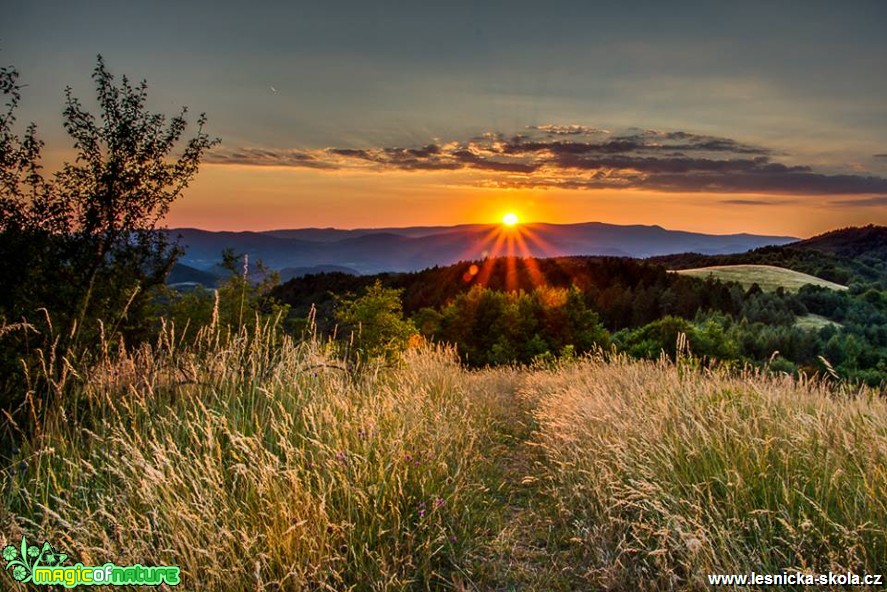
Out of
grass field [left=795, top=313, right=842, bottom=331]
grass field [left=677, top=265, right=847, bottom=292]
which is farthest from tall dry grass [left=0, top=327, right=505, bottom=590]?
grass field [left=677, top=265, right=847, bottom=292]

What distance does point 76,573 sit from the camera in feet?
10.1

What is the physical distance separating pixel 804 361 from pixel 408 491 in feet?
Answer: 71.4

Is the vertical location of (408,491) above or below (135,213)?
below

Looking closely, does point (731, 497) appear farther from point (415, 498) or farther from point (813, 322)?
point (813, 322)

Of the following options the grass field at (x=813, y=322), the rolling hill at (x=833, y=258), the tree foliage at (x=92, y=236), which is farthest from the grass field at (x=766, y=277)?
the tree foliage at (x=92, y=236)

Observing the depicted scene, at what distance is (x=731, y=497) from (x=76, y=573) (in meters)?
4.07

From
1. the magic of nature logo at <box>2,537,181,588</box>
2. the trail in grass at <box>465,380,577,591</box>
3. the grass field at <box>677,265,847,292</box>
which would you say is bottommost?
the trail in grass at <box>465,380,577,591</box>

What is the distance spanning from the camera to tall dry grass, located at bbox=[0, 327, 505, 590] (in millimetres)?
3260

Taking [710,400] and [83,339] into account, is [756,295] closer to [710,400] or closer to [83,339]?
[710,400]

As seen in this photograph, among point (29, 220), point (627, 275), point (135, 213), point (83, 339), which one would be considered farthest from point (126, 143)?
point (627, 275)

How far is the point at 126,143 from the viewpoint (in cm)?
1005

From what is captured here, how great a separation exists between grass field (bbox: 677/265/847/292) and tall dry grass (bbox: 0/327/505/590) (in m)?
38.8

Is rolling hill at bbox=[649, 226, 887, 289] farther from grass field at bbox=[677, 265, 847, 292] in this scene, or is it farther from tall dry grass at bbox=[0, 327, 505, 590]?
tall dry grass at bbox=[0, 327, 505, 590]

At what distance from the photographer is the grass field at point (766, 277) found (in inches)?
1530
